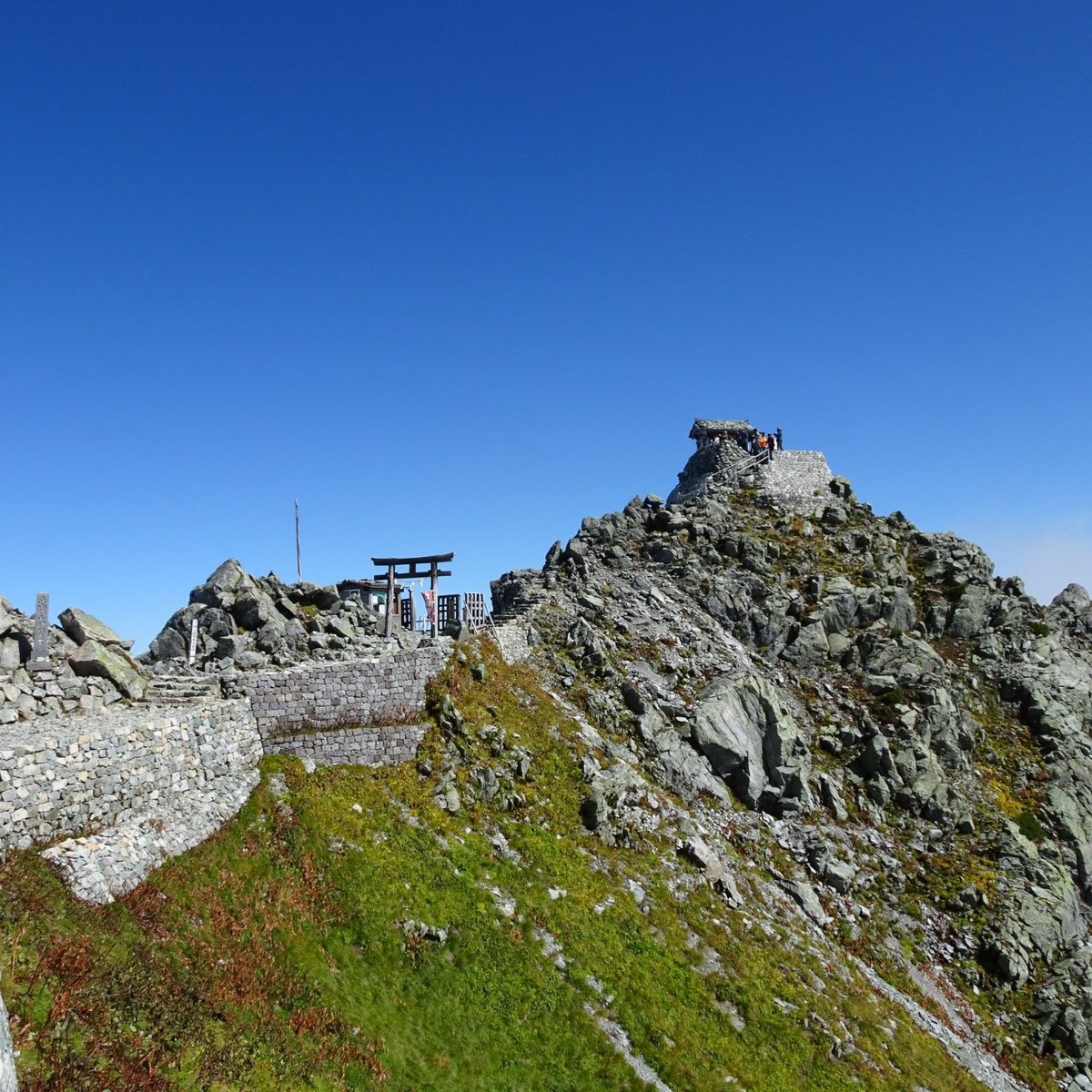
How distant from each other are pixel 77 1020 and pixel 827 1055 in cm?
2285

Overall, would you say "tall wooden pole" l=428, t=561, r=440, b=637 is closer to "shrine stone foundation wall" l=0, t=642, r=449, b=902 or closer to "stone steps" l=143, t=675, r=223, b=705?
"shrine stone foundation wall" l=0, t=642, r=449, b=902

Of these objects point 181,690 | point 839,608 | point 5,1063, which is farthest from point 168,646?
point 839,608

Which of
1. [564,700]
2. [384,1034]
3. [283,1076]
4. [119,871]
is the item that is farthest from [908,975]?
[119,871]

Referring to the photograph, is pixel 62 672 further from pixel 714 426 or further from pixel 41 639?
pixel 714 426

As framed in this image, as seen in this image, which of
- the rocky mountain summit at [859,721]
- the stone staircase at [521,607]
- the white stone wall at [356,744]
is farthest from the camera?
the stone staircase at [521,607]

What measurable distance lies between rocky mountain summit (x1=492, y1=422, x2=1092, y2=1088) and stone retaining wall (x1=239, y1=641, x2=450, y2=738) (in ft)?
28.7

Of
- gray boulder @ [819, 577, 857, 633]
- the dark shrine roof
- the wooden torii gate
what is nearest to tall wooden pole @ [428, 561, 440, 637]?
the wooden torii gate

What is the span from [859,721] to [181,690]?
38497 millimetres

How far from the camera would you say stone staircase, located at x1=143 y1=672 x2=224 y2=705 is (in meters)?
28.7

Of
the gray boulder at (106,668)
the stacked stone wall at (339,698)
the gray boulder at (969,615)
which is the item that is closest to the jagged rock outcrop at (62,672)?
the gray boulder at (106,668)

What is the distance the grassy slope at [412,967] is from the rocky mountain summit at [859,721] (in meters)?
4.54

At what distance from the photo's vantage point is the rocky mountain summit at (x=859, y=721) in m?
37.9

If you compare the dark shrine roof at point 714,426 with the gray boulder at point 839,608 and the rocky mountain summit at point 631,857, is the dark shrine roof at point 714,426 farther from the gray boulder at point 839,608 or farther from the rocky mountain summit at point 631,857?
the gray boulder at point 839,608

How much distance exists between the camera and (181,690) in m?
29.6
